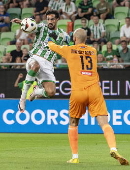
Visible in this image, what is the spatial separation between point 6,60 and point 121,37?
387cm

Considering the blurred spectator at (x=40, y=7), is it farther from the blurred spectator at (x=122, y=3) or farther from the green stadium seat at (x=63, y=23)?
the blurred spectator at (x=122, y=3)

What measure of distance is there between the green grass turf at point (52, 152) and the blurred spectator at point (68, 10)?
709 cm

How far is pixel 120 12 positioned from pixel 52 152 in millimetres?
11574

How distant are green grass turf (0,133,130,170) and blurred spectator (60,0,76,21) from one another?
7.09 m

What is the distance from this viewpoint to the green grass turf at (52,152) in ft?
32.9

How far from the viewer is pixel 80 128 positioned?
18156 mm

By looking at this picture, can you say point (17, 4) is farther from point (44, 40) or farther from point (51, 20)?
point (51, 20)

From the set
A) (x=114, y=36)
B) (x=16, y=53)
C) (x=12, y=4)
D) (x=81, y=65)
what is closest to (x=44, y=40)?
(x=81, y=65)

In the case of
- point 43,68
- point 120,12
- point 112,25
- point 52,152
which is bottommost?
point 52,152

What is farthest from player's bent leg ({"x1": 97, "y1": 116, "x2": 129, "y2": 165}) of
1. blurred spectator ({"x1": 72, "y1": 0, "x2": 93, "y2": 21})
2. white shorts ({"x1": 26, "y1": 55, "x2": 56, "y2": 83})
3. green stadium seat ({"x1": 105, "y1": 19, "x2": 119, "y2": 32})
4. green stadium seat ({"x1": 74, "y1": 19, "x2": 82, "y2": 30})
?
blurred spectator ({"x1": 72, "y1": 0, "x2": 93, "y2": 21})

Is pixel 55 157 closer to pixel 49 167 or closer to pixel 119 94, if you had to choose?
pixel 49 167

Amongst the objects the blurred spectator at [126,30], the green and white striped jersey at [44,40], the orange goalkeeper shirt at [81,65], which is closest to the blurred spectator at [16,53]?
the blurred spectator at [126,30]

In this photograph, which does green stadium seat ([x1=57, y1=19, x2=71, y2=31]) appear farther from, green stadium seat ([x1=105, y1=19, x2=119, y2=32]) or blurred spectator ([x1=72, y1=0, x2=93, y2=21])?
green stadium seat ([x1=105, y1=19, x2=119, y2=32])

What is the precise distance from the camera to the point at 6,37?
23.5m
